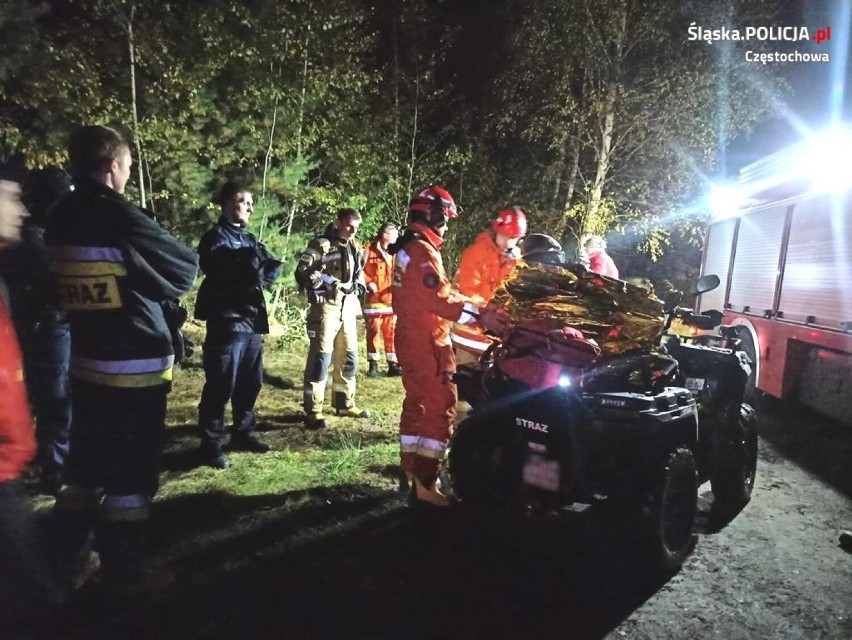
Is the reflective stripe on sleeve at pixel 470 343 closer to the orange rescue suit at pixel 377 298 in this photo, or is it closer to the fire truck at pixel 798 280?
the orange rescue suit at pixel 377 298

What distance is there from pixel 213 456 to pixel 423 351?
1929mm

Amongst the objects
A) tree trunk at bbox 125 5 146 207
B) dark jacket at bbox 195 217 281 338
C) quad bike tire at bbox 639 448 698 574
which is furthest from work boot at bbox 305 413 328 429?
tree trunk at bbox 125 5 146 207

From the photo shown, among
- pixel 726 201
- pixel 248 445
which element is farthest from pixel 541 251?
pixel 726 201

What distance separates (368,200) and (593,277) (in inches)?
344

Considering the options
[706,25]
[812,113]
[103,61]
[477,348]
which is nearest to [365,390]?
[477,348]

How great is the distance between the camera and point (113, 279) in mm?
2502

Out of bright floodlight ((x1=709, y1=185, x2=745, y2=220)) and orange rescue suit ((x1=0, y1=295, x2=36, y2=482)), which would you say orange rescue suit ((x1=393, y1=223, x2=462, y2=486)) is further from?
bright floodlight ((x1=709, y1=185, x2=745, y2=220))

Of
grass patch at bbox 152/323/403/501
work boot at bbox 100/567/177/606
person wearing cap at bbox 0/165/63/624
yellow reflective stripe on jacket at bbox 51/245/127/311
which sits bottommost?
grass patch at bbox 152/323/403/501

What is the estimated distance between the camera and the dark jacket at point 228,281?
13.8 feet

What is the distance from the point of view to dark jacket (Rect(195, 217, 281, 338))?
420cm

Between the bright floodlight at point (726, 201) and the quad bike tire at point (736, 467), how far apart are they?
20.1ft

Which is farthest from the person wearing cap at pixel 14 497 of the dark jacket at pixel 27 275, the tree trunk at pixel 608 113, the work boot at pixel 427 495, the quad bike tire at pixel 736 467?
the tree trunk at pixel 608 113

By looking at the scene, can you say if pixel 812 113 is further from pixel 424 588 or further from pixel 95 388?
pixel 95 388

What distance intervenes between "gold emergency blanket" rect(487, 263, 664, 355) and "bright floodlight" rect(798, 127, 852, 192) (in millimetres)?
4320
